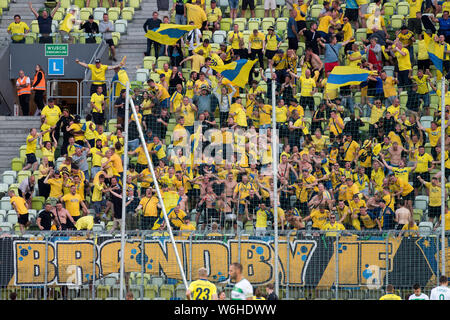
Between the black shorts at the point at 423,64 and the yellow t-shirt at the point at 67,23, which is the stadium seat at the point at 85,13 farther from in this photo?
the black shorts at the point at 423,64

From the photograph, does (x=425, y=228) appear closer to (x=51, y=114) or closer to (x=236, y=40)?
(x=236, y=40)

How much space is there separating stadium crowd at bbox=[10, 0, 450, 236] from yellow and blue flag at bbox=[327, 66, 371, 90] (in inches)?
8.2

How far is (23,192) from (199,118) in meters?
5.04

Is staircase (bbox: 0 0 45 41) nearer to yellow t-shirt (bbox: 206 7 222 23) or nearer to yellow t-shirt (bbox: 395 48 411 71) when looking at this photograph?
yellow t-shirt (bbox: 206 7 222 23)

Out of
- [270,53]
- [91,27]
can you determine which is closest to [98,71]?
[91,27]

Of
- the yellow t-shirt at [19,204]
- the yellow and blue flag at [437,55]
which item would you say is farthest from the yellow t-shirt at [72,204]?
the yellow and blue flag at [437,55]

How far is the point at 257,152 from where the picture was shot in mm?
23234

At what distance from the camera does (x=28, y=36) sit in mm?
31406

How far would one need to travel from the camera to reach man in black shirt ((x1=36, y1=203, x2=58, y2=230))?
78.1ft

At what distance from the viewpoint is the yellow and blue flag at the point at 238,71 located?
2616cm

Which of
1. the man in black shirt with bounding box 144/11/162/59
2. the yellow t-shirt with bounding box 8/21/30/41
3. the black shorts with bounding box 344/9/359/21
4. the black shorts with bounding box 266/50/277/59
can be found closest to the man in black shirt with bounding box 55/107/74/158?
the man in black shirt with bounding box 144/11/162/59

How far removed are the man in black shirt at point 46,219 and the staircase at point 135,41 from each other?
7.37 m
